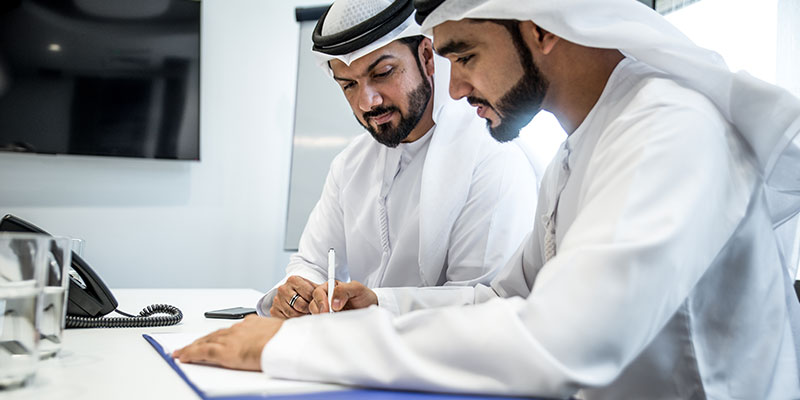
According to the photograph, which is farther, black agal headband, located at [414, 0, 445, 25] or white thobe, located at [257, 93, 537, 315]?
white thobe, located at [257, 93, 537, 315]

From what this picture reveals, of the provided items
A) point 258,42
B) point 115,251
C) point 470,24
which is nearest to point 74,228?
point 115,251

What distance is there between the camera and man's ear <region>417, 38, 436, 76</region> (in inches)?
93.2

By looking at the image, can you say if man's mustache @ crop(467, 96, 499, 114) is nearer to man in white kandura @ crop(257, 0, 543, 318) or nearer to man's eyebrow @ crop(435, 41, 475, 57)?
man's eyebrow @ crop(435, 41, 475, 57)

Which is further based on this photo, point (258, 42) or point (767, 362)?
point (258, 42)

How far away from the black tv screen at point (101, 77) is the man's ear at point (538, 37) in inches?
139

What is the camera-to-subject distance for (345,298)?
1.70 metres

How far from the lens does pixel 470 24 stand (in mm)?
1537

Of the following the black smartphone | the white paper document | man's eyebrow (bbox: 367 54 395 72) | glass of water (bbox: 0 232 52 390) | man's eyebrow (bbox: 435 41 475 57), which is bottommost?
the black smartphone

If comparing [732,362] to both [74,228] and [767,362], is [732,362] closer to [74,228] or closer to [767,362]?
[767,362]

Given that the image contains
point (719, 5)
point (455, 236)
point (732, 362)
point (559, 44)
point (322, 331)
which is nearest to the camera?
point (322, 331)

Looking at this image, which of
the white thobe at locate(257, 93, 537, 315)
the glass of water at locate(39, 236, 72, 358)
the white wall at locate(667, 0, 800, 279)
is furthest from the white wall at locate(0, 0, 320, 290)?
the glass of water at locate(39, 236, 72, 358)

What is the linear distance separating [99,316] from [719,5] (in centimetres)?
295

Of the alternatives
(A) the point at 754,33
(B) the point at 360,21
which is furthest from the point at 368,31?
(A) the point at 754,33

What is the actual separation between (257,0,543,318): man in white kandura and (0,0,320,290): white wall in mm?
2302
